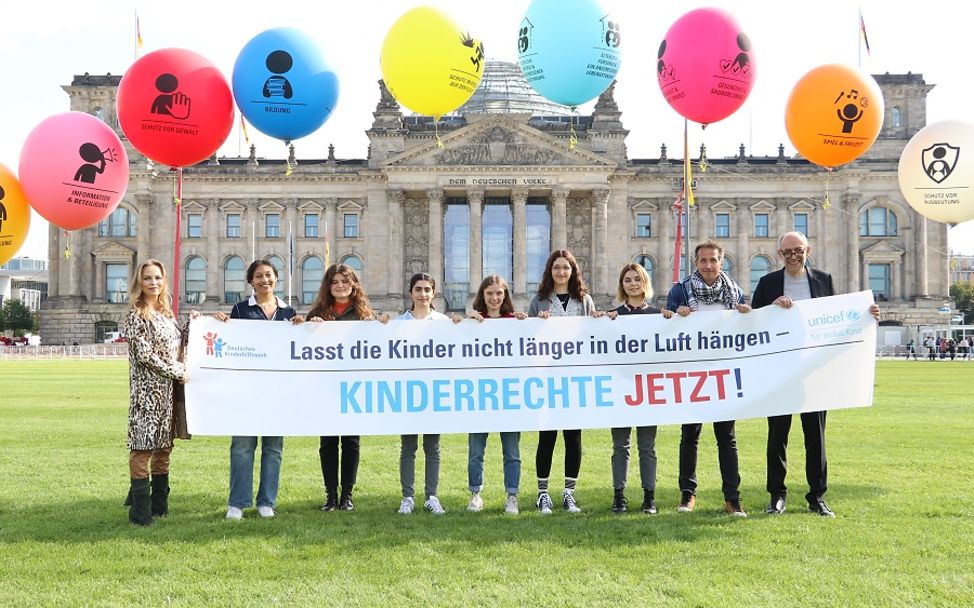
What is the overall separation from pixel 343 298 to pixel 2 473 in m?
5.79

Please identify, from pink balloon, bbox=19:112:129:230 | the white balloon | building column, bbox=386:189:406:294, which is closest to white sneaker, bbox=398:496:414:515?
pink balloon, bbox=19:112:129:230

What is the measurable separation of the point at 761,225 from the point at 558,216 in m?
18.1

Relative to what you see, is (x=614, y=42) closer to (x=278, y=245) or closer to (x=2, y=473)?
(x=2, y=473)

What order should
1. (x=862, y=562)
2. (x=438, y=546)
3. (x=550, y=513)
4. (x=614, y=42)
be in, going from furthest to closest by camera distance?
(x=614, y=42)
(x=550, y=513)
(x=438, y=546)
(x=862, y=562)

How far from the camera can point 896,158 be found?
71250 millimetres

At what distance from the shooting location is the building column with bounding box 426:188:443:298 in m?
68.3

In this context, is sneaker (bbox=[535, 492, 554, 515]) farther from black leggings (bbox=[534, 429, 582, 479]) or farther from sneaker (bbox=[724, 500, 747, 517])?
sneaker (bbox=[724, 500, 747, 517])

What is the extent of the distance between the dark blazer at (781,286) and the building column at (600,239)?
2324 inches

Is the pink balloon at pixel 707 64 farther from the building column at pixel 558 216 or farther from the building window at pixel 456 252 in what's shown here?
the building window at pixel 456 252

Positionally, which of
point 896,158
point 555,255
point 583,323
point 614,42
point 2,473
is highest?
point 896,158

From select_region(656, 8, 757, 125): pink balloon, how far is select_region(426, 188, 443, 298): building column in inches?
2176

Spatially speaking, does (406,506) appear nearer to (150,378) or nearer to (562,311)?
(562,311)

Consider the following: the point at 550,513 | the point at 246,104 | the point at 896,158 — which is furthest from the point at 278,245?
the point at 550,513

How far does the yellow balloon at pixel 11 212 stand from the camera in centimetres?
1141
